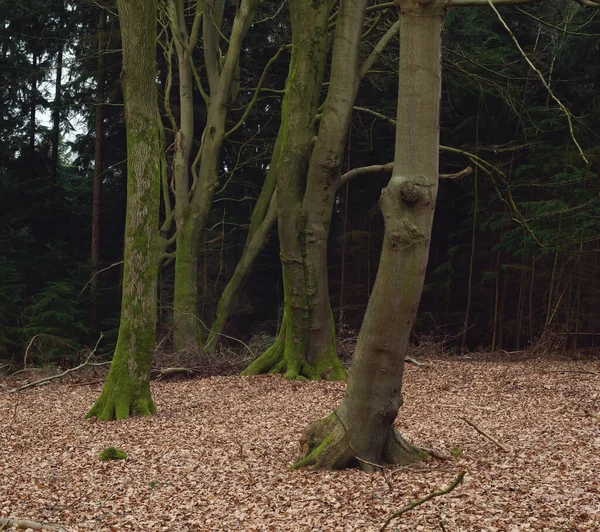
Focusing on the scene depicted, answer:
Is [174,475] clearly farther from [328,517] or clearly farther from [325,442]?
[328,517]

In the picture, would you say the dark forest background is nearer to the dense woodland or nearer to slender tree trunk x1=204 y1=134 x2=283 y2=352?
the dense woodland

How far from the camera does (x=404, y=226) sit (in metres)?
5.57

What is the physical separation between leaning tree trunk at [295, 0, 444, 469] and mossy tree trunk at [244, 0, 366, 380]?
5750mm

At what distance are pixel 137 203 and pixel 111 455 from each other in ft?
11.3

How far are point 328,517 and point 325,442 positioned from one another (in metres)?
1.18

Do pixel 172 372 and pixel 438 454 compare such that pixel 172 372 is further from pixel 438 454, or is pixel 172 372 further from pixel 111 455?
pixel 438 454

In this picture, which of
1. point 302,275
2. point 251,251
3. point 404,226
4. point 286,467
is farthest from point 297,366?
point 404,226

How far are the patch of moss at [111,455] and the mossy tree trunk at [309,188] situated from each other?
16.1 ft

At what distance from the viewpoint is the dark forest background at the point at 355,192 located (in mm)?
17297

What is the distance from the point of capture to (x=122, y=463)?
6863mm

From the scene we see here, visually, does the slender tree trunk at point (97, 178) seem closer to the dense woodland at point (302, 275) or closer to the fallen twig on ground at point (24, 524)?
the dense woodland at point (302, 275)

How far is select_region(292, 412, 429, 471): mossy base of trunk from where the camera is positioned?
594 centimetres

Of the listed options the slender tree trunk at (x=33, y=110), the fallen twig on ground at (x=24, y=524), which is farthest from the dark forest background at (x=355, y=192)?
the fallen twig on ground at (x=24, y=524)

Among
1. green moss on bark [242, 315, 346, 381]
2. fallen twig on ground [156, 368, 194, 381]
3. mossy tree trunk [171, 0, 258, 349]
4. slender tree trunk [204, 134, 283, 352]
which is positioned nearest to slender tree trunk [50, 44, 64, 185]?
mossy tree trunk [171, 0, 258, 349]
